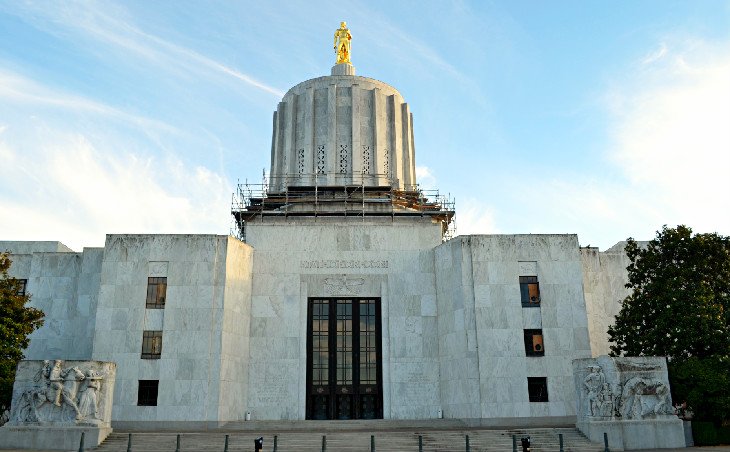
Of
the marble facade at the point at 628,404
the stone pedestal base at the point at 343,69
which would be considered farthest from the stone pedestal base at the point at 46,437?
the stone pedestal base at the point at 343,69

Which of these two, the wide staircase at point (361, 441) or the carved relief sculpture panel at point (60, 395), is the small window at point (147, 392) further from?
the carved relief sculpture panel at point (60, 395)

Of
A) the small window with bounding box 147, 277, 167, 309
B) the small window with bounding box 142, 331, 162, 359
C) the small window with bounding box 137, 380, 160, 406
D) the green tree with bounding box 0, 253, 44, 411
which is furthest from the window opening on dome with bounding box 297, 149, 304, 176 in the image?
the green tree with bounding box 0, 253, 44, 411

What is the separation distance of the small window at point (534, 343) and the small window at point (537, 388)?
4.66ft

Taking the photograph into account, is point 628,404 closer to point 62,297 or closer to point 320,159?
point 320,159

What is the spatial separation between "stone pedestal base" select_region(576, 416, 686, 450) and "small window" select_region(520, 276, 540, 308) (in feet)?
29.2

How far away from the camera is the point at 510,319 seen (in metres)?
34.7

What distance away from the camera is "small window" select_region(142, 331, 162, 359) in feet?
111

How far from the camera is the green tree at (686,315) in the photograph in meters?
28.3

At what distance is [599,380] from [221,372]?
63.8 feet

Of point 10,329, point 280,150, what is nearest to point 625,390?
point 280,150

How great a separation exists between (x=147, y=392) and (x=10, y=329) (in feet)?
24.8

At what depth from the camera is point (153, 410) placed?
32594 millimetres

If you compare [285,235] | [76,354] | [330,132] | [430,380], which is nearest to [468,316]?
[430,380]

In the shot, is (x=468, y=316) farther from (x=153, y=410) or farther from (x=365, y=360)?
(x=153, y=410)
